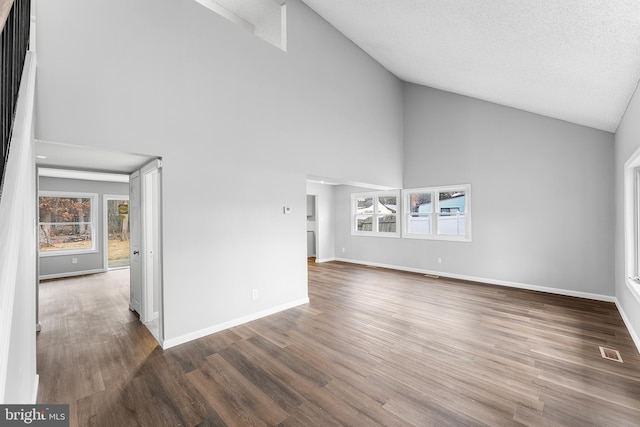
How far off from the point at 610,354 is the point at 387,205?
5.20 m

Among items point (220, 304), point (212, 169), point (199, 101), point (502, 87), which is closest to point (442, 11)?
point (502, 87)

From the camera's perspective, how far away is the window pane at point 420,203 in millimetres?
6609

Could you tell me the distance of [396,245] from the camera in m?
7.18

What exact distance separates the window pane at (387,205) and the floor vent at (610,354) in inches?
190

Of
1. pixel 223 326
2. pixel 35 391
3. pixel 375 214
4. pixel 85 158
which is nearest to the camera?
pixel 35 391

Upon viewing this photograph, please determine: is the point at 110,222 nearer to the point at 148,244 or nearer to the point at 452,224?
the point at 148,244

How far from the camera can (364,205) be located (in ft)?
26.8

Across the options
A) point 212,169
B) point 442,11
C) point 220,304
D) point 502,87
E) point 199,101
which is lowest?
point 220,304

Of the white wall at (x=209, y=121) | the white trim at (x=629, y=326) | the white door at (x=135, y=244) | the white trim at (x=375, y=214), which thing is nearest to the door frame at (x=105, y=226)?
the white door at (x=135, y=244)

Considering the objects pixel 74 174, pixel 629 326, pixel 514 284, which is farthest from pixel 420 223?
pixel 74 174

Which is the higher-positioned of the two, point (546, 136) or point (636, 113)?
point (546, 136)

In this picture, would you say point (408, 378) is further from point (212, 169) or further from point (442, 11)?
point (442, 11)

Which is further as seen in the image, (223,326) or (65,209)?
(65,209)

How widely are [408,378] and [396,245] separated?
4925mm
